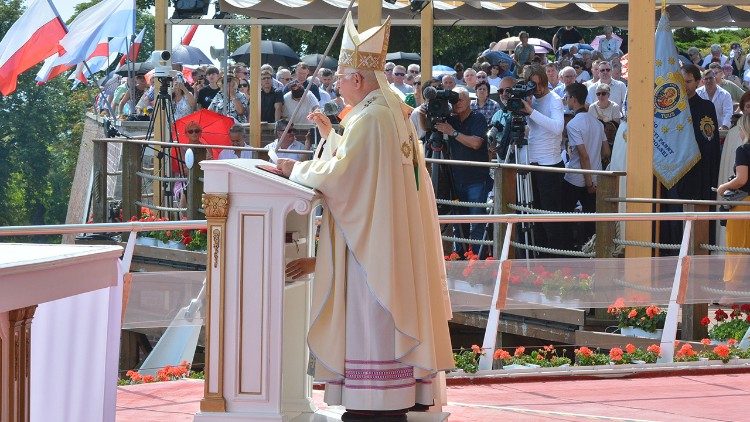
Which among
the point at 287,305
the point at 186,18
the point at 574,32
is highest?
the point at 574,32

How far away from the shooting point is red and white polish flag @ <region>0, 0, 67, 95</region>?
18.3 meters

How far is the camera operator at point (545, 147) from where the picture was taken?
417 inches

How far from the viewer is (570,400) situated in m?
7.28

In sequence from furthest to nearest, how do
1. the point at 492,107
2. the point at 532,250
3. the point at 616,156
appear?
the point at 492,107
the point at 616,156
the point at 532,250

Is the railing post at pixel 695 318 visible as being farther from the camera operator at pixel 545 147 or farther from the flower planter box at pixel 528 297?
the camera operator at pixel 545 147

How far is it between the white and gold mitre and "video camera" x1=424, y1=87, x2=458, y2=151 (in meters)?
4.66

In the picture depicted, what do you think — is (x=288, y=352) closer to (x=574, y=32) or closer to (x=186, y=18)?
(x=186, y=18)

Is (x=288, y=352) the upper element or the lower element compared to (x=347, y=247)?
lower

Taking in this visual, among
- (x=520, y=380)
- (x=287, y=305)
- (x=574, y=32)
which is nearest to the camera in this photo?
(x=287, y=305)

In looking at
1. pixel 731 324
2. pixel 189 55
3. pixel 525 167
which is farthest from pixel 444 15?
pixel 189 55

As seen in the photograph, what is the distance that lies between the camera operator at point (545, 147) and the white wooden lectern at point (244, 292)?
482cm

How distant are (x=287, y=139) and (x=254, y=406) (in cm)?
869

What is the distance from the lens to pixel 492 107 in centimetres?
1266

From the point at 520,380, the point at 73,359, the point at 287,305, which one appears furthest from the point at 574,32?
the point at 73,359
